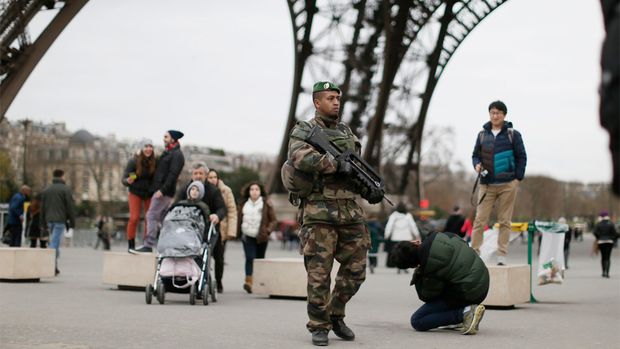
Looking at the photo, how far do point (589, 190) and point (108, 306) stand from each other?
517 feet

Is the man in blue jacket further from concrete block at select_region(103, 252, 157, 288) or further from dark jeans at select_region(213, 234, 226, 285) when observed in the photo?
concrete block at select_region(103, 252, 157, 288)

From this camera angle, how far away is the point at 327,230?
7512 millimetres

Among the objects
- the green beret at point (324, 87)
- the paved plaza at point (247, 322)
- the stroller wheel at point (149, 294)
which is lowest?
the paved plaza at point (247, 322)

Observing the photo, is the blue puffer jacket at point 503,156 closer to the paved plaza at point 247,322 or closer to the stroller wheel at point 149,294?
the paved plaza at point 247,322

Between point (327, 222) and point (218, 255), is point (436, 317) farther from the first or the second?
point (218, 255)

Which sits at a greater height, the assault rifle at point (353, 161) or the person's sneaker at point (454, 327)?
the assault rifle at point (353, 161)

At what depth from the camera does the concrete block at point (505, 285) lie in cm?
1056

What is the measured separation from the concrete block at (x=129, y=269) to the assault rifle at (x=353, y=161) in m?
5.30

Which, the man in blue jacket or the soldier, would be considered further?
the man in blue jacket

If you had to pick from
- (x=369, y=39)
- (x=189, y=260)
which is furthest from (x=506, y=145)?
(x=369, y=39)

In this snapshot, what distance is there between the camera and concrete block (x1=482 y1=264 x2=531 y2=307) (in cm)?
1056

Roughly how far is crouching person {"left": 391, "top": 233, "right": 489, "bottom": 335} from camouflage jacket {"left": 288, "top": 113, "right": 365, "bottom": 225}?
787mm

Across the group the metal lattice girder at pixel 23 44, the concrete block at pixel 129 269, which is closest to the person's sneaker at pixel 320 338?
the concrete block at pixel 129 269

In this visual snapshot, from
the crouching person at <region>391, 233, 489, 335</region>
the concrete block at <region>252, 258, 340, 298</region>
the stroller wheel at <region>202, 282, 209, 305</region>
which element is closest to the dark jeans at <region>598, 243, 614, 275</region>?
the concrete block at <region>252, 258, 340, 298</region>
